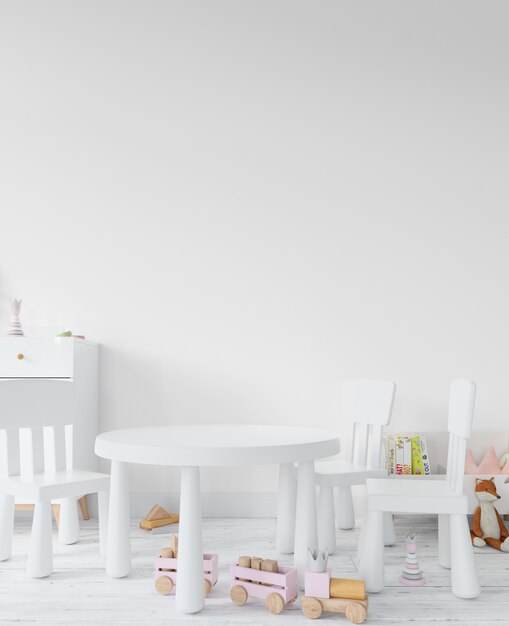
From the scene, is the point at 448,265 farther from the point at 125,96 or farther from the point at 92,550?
the point at 92,550

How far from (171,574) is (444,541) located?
1121 mm

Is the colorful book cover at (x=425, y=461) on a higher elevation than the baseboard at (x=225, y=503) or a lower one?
higher

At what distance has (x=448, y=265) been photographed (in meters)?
3.72

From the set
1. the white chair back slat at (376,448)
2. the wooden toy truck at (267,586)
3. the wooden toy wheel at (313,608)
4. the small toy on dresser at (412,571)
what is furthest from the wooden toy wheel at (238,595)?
the white chair back slat at (376,448)

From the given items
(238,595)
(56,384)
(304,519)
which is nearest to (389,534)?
(304,519)

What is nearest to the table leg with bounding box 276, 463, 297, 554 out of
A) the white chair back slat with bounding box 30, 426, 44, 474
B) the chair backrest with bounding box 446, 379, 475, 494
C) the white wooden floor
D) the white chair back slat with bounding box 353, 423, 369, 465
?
the white wooden floor

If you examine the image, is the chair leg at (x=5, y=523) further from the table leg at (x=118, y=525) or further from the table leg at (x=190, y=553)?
the table leg at (x=190, y=553)

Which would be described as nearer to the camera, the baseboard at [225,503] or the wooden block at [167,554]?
the wooden block at [167,554]

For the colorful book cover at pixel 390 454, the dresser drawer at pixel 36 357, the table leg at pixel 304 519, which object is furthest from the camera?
the colorful book cover at pixel 390 454

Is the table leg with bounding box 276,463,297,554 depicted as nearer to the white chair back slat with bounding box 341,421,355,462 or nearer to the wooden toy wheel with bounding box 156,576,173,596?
the white chair back slat with bounding box 341,421,355,462

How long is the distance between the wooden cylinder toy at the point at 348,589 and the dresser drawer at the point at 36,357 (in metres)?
1.67

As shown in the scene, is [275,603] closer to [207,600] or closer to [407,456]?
[207,600]

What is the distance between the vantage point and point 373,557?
2359 millimetres

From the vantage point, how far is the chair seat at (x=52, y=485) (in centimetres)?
250
